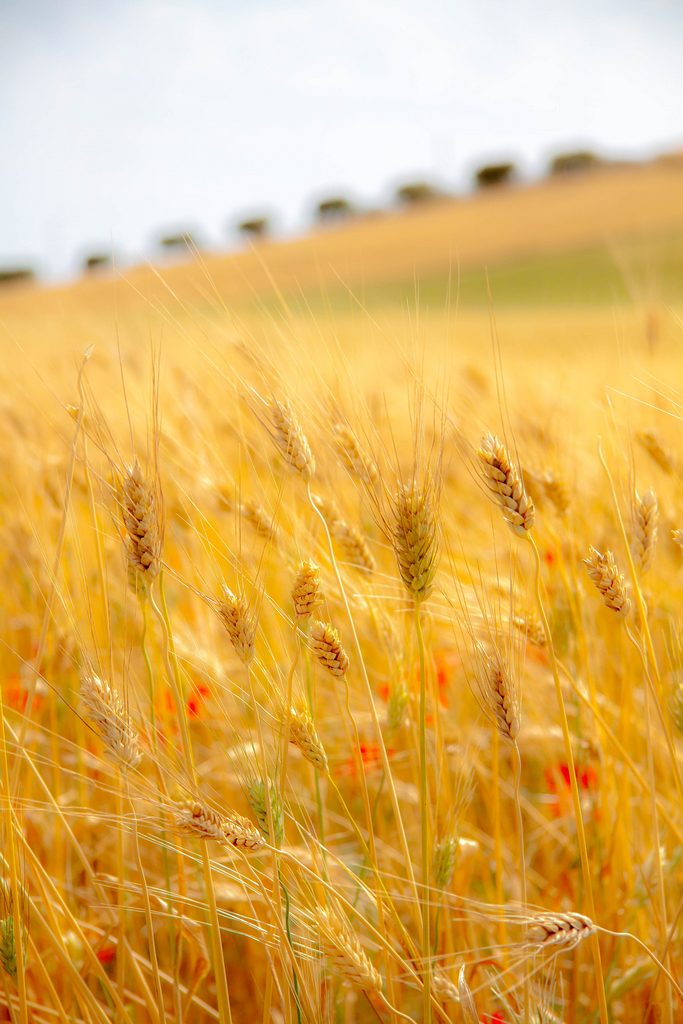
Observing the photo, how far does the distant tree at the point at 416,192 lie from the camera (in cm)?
3444

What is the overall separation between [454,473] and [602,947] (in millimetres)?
1032

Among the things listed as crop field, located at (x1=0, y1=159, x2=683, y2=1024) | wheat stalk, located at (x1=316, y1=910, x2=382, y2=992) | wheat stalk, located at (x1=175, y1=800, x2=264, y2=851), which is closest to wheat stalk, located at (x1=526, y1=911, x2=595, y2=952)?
crop field, located at (x1=0, y1=159, x2=683, y2=1024)

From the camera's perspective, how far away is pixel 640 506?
761mm

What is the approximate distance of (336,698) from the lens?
110 centimetres

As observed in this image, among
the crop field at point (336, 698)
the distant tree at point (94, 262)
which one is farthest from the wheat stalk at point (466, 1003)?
the distant tree at point (94, 262)

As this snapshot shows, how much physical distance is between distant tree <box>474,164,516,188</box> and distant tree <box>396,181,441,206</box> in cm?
199

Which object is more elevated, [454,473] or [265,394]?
[265,394]

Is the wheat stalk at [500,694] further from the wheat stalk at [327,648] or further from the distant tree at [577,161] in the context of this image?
the distant tree at [577,161]

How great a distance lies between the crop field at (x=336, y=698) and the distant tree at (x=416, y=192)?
35.5m

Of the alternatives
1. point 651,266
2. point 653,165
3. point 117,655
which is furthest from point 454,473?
point 653,165

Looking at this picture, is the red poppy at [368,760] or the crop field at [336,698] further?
the red poppy at [368,760]

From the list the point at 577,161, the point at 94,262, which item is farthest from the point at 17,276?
the point at 577,161

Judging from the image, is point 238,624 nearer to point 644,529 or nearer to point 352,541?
point 352,541

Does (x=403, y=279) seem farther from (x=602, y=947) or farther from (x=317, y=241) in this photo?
(x=602, y=947)
